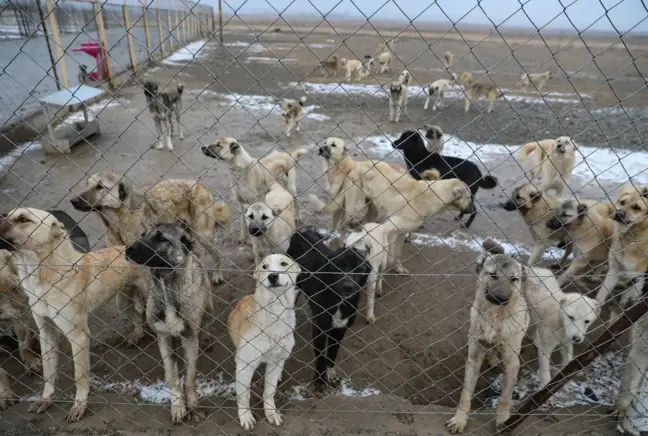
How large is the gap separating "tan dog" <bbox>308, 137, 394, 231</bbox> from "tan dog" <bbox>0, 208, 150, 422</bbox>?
2964 mm

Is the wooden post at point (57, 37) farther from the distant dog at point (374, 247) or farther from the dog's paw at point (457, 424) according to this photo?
the dog's paw at point (457, 424)

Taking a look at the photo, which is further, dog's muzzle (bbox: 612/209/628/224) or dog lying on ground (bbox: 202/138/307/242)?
dog lying on ground (bbox: 202/138/307/242)

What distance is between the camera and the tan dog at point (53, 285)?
3068 millimetres

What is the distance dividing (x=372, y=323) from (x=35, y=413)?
2958 mm

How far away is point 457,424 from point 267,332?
1554 millimetres

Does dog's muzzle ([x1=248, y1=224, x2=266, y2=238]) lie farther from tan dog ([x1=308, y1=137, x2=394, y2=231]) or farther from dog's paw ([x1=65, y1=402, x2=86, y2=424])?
dog's paw ([x1=65, y1=402, x2=86, y2=424])

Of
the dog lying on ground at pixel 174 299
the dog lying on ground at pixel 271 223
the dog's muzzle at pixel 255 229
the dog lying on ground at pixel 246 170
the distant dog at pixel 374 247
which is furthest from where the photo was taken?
the dog lying on ground at pixel 246 170

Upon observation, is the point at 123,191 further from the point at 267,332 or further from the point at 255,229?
the point at 267,332

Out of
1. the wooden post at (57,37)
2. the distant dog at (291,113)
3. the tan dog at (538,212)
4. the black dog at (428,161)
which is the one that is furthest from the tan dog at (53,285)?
the wooden post at (57,37)

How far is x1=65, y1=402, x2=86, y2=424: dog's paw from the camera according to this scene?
3203 millimetres

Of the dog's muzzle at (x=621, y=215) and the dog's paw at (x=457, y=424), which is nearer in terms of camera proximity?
the dog's paw at (x=457, y=424)

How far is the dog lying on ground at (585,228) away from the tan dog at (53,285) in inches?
168

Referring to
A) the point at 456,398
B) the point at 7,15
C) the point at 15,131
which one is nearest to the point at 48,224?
the point at 456,398

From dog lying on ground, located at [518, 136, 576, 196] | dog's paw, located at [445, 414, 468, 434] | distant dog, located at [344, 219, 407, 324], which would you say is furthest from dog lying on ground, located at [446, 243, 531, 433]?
dog lying on ground, located at [518, 136, 576, 196]
